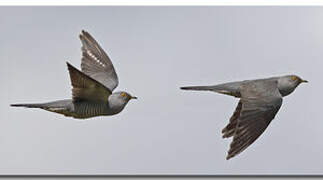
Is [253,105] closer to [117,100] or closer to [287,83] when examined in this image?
[287,83]

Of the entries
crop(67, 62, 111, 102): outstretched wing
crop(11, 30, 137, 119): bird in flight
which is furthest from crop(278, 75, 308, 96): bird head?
crop(67, 62, 111, 102): outstretched wing

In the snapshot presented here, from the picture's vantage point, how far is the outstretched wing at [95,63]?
290cm

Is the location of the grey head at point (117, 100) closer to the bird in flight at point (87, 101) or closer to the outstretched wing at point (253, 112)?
the bird in flight at point (87, 101)

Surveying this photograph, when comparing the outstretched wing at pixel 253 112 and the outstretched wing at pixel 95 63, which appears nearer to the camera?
the outstretched wing at pixel 253 112

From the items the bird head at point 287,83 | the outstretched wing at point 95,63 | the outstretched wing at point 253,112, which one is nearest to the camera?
the outstretched wing at point 253,112

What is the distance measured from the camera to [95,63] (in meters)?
2.99

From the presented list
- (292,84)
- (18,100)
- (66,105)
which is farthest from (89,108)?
(18,100)

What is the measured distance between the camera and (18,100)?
3.87m

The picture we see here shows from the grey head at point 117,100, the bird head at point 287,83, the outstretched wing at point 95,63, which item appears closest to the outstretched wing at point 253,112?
the bird head at point 287,83

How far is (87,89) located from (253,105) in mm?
678

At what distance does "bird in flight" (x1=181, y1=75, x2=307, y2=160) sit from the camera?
2.16m

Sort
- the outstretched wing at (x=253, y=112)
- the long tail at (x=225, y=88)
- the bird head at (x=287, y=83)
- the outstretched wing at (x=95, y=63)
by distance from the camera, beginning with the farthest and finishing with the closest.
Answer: the outstretched wing at (x=95, y=63)
the bird head at (x=287, y=83)
the long tail at (x=225, y=88)
the outstretched wing at (x=253, y=112)

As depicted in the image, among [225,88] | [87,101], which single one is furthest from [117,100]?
[225,88]

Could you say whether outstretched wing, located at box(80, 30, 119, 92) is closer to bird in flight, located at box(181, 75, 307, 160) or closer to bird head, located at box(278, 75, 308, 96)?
bird in flight, located at box(181, 75, 307, 160)
